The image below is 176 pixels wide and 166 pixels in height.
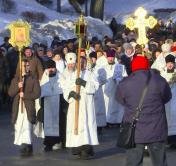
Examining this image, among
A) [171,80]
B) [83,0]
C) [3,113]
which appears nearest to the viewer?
[171,80]

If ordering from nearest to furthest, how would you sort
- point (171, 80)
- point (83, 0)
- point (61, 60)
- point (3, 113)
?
point (171, 80) → point (61, 60) → point (3, 113) → point (83, 0)

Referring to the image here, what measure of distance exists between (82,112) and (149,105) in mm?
2977

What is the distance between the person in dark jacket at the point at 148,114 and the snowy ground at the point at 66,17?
2096 centimetres

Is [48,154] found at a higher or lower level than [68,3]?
lower

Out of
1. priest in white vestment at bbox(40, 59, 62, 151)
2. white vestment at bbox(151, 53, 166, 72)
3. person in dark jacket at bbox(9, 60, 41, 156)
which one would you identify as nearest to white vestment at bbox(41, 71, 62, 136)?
priest in white vestment at bbox(40, 59, 62, 151)

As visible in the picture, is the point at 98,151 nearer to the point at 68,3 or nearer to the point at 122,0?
the point at 68,3

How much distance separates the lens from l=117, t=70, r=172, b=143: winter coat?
9539mm

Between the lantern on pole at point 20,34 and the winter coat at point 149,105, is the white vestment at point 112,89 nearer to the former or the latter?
the lantern on pole at point 20,34

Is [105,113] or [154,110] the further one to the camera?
[105,113]

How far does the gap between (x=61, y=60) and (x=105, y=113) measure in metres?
1.95

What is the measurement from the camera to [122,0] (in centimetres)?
5619

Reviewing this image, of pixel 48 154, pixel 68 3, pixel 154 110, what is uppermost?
pixel 68 3

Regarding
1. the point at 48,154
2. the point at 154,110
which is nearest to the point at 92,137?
the point at 48,154

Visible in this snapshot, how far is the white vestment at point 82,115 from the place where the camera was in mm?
12398
